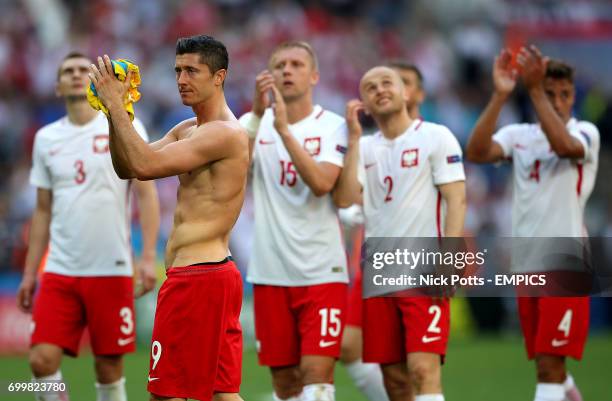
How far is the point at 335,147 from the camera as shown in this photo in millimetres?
8523

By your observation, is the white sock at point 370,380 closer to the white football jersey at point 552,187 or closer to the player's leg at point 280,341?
the player's leg at point 280,341

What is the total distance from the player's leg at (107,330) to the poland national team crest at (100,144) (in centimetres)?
98

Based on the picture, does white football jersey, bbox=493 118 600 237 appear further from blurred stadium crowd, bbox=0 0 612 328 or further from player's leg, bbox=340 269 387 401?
blurred stadium crowd, bbox=0 0 612 328

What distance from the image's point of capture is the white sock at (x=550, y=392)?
27.6 feet

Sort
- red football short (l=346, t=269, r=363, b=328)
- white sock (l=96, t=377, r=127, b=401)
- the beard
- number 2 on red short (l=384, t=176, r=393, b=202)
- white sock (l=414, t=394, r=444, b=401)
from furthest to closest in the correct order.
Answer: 1. red football short (l=346, t=269, r=363, b=328)
2. the beard
3. white sock (l=96, t=377, r=127, b=401)
4. number 2 on red short (l=384, t=176, r=393, b=202)
5. white sock (l=414, t=394, r=444, b=401)

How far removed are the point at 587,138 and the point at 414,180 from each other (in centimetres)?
147

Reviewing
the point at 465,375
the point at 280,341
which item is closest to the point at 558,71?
the point at 280,341

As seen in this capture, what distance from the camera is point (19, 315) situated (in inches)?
567

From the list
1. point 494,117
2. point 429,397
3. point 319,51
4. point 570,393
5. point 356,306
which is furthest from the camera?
point 319,51

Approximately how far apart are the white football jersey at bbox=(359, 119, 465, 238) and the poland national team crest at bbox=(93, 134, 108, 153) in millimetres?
1986

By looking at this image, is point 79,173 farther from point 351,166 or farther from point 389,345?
point 389,345

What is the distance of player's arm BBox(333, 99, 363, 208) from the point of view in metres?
8.25

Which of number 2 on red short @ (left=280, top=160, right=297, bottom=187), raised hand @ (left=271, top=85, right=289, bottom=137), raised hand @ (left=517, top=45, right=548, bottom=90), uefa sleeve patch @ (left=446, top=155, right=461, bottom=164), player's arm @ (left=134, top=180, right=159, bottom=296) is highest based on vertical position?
raised hand @ (left=517, top=45, right=548, bottom=90)

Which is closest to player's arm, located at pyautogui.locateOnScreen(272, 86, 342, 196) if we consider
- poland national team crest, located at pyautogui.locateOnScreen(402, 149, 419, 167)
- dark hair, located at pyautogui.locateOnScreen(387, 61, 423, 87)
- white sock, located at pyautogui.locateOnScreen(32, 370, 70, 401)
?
Result: poland national team crest, located at pyautogui.locateOnScreen(402, 149, 419, 167)
